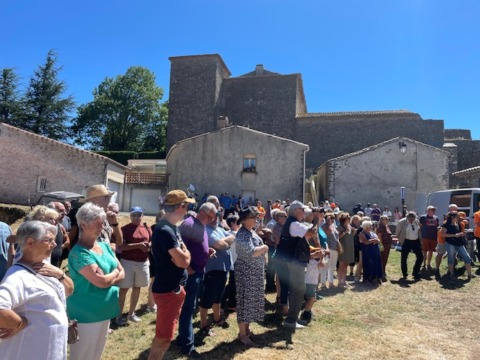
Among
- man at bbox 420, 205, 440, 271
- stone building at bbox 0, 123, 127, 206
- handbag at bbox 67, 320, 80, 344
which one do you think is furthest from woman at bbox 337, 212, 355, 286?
stone building at bbox 0, 123, 127, 206

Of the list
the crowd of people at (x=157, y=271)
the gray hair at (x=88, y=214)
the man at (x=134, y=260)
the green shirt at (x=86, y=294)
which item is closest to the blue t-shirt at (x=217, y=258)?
the crowd of people at (x=157, y=271)

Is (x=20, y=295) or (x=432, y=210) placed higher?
(x=432, y=210)

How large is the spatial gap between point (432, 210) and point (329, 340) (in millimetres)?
6232

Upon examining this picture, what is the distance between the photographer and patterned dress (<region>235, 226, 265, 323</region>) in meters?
4.81

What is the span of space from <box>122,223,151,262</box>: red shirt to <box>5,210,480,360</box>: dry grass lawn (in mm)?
1020

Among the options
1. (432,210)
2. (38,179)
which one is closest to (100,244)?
(432,210)

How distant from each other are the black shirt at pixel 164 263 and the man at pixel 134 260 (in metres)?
1.95

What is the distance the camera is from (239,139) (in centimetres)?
2292

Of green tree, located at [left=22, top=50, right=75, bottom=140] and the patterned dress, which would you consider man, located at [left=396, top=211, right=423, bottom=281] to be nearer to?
the patterned dress

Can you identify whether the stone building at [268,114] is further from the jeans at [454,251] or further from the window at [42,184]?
the jeans at [454,251]

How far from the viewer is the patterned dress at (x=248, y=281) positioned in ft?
15.8

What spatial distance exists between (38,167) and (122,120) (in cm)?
2417

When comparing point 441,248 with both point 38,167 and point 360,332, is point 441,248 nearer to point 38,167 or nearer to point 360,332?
point 360,332

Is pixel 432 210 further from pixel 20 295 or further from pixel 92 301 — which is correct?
pixel 20 295
